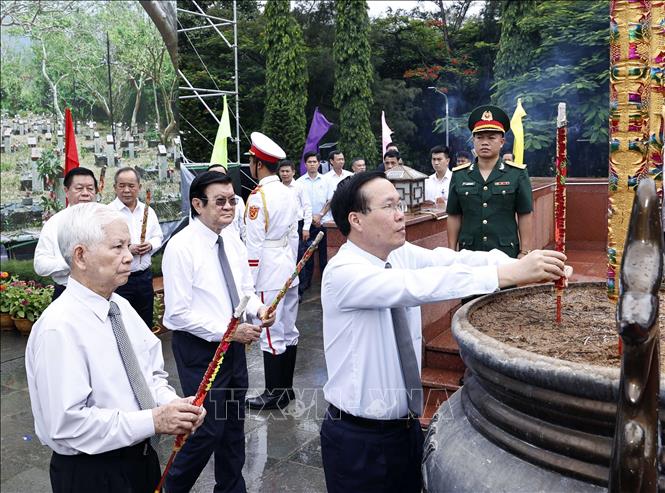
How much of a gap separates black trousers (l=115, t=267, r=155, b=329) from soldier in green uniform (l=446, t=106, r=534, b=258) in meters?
2.58

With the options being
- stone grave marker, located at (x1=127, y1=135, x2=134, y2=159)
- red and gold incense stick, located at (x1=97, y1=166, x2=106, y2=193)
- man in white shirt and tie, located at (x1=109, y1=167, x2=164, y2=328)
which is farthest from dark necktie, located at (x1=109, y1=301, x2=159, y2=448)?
stone grave marker, located at (x1=127, y1=135, x2=134, y2=159)

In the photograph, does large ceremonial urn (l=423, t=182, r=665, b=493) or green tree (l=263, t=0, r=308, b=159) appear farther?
green tree (l=263, t=0, r=308, b=159)

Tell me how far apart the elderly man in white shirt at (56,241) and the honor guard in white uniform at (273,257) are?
128 cm

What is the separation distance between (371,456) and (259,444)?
2.20 metres

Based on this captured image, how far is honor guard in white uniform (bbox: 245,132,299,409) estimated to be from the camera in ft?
16.9

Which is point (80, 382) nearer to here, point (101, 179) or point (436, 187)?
point (101, 179)

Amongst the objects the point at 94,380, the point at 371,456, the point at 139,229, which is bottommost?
the point at 371,456

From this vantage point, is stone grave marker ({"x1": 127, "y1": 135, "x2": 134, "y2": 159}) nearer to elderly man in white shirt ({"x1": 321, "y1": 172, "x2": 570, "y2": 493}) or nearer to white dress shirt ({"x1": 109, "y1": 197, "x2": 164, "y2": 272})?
white dress shirt ({"x1": 109, "y1": 197, "x2": 164, "y2": 272})

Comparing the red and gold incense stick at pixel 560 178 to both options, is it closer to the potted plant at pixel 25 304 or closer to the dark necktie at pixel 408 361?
the dark necktie at pixel 408 361

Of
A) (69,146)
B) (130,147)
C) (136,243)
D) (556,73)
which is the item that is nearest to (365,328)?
(136,243)

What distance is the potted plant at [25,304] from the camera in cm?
692

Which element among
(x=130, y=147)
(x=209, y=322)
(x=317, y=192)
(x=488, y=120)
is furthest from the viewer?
(x=317, y=192)

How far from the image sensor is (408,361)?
7.63 feet

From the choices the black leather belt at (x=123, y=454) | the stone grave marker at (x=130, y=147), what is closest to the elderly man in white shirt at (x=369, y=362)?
the black leather belt at (x=123, y=454)
